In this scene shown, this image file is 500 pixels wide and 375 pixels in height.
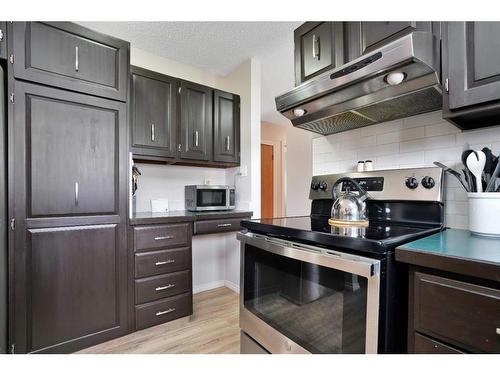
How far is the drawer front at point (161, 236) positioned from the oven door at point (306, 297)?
2.91 ft

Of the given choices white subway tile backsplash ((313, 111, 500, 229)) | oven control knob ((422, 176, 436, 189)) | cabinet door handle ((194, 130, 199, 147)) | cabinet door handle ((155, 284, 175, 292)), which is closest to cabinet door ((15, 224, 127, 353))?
cabinet door handle ((155, 284, 175, 292))

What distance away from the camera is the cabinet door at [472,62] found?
913 mm

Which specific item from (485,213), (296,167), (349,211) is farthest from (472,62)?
(296,167)

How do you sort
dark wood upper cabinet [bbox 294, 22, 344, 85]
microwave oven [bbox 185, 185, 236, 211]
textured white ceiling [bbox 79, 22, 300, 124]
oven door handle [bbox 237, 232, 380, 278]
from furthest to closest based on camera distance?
microwave oven [bbox 185, 185, 236, 211]
textured white ceiling [bbox 79, 22, 300, 124]
dark wood upper cabinet [bbox 294, 22, 344, 85]
oven door handle [bbox 237, 232, 380, 278]

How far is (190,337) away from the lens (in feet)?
6.05

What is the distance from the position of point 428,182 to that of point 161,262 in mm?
1871

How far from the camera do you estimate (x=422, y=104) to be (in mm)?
1261

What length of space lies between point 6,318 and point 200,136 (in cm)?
189

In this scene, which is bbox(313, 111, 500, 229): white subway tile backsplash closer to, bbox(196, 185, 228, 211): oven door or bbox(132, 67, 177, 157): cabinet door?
bbox(196, 185, 228, 211): oven door

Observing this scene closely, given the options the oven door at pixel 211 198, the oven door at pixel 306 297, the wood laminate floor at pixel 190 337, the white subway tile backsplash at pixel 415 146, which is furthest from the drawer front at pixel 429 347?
the oven door at pixel 211 198

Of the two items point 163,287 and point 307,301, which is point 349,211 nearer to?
point 307,301

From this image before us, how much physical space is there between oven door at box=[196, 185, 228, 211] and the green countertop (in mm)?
1946

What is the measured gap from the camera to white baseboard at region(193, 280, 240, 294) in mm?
2754
